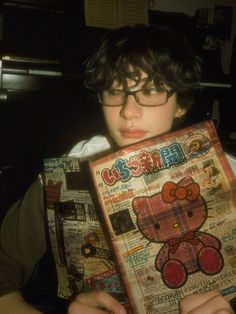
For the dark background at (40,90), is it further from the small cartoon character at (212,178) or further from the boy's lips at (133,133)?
the small cartoon character at (212,178)

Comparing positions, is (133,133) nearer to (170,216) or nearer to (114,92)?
(114,92)

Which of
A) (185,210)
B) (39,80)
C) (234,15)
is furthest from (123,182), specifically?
(234,15)

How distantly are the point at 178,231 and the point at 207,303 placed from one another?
118 millimetres

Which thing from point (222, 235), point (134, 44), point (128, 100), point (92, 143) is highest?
point (134, 44)

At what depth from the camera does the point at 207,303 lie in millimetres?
515

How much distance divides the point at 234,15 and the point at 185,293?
78.7 inches

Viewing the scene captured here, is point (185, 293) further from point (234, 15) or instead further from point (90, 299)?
point (234, 15)

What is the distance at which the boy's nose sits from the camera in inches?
28.5

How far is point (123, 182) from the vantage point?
55 centimetres

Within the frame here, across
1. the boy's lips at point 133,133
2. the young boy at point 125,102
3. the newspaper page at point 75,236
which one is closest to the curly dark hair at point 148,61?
the young boy at point 125,102

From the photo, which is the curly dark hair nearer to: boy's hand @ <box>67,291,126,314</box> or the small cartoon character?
the small cartoon character

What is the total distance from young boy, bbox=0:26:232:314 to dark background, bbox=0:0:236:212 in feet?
1.99

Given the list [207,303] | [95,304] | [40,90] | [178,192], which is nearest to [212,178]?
[178,192]

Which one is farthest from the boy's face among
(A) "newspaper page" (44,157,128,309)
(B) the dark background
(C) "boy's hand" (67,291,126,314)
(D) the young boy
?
(B) the dark background
